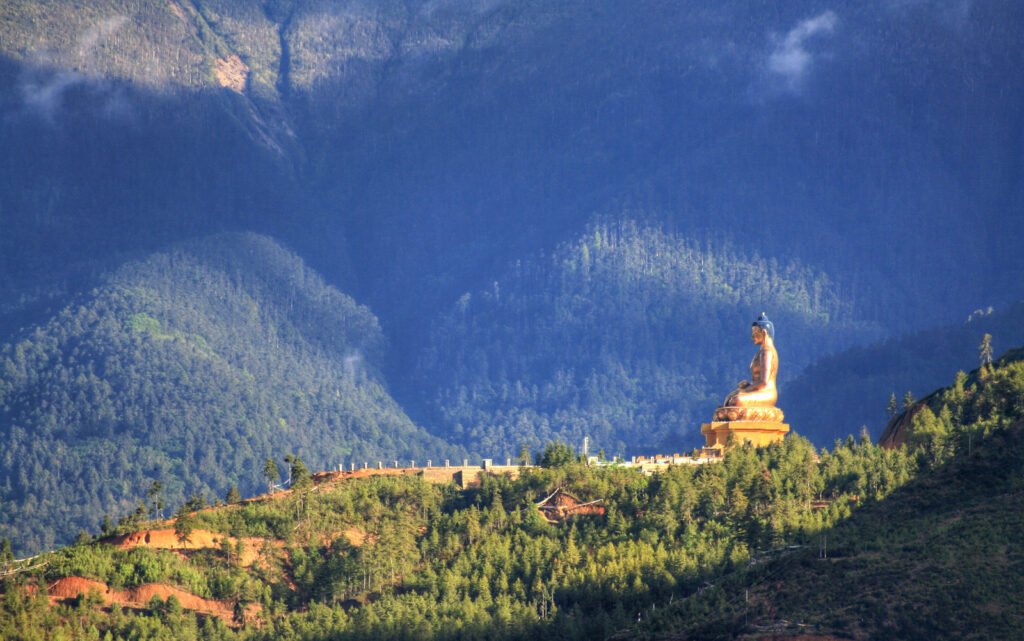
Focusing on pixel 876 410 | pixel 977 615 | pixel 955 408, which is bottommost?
pixel 977 615

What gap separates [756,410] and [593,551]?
1588cm

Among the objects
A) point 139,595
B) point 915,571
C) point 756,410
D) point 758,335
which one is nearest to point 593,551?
point 756,410

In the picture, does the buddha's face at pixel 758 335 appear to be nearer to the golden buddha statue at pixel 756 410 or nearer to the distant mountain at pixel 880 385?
the golden buddha statue at pixel 756 410

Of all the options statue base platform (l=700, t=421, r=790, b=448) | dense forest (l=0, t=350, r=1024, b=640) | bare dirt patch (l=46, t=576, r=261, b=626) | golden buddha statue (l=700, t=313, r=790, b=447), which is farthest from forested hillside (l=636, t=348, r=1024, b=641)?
bare dirt patch (l=46, t=576, r=261, b=626)

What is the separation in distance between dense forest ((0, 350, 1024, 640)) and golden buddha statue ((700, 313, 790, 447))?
2237 millimetres

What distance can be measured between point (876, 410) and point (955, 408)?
7834cm

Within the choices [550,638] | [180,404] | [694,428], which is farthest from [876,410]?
[550,638]

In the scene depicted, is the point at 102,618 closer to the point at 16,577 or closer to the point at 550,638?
the point at 16,577

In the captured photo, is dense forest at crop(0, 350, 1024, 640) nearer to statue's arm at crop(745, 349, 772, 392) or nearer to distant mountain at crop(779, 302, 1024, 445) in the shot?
statue's arm at crop(745, 349, 772, 392)

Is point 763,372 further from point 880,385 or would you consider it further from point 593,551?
point 880,385

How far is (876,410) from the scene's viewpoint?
7530 inches

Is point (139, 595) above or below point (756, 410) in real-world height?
below

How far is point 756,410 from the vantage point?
4781 inches

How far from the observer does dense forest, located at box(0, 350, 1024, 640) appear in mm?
95500
